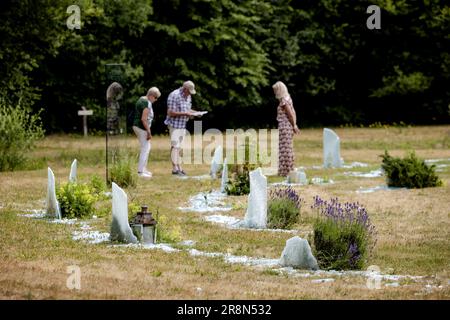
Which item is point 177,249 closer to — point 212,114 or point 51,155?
point 51,155

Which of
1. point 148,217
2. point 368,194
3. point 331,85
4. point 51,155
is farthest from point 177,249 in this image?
point 331,85

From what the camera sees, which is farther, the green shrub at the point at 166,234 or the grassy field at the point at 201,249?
the green shrub at the point at 166,234

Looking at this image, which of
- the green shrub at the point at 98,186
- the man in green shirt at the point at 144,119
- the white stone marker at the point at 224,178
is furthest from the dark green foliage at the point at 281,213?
the man in green shirt at the point at 144,119

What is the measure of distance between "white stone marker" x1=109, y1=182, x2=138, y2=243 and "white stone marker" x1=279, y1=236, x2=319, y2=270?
2319mm

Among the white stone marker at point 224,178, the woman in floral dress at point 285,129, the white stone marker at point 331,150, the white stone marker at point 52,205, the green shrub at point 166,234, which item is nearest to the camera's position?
the green shrub at point 166,234

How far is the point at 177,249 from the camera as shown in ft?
39.2

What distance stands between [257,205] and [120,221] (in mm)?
2362

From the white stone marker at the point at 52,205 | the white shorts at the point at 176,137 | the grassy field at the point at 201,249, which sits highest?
the white shorts at the point at 176,137

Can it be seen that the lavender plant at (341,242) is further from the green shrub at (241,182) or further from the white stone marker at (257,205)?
the green shrub at (241,182)

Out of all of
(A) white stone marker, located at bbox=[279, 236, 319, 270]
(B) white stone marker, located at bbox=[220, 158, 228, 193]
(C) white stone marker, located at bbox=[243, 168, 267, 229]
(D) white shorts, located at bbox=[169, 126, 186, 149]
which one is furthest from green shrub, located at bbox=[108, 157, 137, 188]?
(A) white stone marker, located at bbox=[279, 236, 319, 270]

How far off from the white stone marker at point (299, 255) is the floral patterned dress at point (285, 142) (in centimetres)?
1000

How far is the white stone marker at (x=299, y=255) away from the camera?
10558 mm

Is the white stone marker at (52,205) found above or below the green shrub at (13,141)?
below
